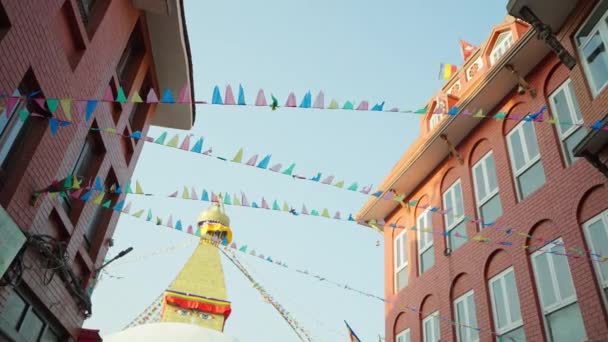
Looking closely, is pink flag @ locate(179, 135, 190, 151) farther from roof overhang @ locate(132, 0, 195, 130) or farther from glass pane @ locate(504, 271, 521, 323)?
glass pane @ locate(504, 271, 521, 323)

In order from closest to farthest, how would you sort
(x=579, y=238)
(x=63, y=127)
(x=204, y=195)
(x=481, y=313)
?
1. (x=63, y=127)
2. (x=579, y=238)
3. (x=204, y=195)
4. (x=481, y=313)

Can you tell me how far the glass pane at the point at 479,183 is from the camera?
13.2 m

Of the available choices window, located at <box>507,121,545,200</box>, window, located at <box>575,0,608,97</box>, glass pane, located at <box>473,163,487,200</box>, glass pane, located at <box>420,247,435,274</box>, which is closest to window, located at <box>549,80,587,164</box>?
window, located at <box>507,121,545,200</box>

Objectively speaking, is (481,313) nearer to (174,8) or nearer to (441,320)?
(441,320)

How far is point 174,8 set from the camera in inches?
413

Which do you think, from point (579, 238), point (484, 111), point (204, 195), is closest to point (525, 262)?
point (579, 238)

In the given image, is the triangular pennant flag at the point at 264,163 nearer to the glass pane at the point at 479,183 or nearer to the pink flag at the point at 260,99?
the pink flag at the point at 260,99

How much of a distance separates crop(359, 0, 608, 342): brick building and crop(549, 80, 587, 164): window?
3cm

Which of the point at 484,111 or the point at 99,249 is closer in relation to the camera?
the point at 99,249

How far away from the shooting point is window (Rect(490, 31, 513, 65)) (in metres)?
14.6

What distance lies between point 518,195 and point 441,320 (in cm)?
376

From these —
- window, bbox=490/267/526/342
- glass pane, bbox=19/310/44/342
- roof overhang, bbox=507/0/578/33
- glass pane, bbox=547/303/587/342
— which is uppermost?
roof overhang, bbox=507/0/578/33

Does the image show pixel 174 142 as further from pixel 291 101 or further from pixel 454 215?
pixel 454 215

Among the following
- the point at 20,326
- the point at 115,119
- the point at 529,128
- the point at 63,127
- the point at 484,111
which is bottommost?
the point at 20,326
